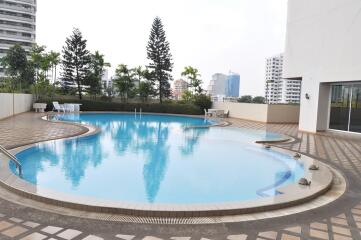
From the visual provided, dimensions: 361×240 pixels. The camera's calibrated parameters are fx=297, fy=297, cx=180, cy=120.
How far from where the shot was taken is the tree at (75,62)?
77.4 ft

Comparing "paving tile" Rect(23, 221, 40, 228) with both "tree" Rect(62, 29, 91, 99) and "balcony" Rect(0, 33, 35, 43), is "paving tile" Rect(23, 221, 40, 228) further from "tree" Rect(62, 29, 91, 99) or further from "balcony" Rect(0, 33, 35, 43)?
"balcony" Rect(0, 33, 35, 43)

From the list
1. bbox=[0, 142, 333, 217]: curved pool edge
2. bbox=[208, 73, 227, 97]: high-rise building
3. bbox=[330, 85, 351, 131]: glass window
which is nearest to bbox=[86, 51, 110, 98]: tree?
bbox=[330, 85, 351, 131]: glass window

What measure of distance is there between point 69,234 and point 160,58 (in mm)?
24092

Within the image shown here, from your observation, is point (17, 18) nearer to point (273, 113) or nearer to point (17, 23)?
point (17, 23)

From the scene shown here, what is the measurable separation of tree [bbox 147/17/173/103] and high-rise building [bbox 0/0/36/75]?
37112mm

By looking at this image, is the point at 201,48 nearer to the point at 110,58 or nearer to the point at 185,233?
the point at 110,58

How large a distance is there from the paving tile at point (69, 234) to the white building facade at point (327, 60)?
10745mm

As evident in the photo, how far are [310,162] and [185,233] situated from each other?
4.46 metres

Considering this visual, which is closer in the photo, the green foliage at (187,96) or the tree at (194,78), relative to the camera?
the green foliage at (187,96)

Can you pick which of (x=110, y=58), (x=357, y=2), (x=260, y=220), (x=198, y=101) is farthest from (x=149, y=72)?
(x=260, y=220)

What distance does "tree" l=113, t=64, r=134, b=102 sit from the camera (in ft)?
82.1

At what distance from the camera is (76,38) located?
2359cm

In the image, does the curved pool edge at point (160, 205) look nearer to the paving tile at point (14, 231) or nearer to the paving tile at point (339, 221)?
the paving tile at point (339, 221)

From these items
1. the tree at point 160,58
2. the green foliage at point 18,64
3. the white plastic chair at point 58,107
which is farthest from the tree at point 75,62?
the tree at point 160,58
